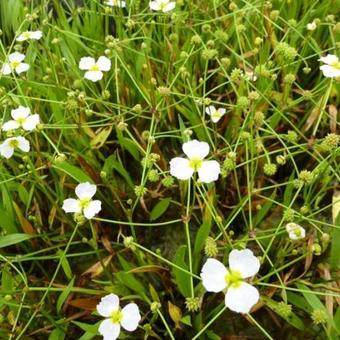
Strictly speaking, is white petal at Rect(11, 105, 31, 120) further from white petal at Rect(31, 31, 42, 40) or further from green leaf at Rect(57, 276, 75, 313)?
green leaf at Rect(57, 276, 75, 313)

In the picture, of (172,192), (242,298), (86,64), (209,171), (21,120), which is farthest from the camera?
(86,64)

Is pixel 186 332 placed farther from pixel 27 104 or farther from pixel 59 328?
pixel 27 104

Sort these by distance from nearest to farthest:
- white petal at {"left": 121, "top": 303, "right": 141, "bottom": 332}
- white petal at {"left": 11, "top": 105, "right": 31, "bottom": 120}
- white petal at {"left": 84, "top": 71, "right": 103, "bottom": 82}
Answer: white petal at {"left": 121, "top": 303, "right": 141, "bottom": 332} → white petal at {"left": 11, "top": 105, "right": 31, "bottom": 120} → white petal at {"left": 84, "top": 71, "right": 103, "bottom": 82}

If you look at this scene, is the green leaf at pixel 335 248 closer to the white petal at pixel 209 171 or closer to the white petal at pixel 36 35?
the white petal at pixel 209 171

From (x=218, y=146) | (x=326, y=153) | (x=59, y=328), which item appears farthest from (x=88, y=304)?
(x=326, y=153)

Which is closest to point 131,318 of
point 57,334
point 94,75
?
point 57,334

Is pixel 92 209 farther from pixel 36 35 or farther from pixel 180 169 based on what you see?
pixel 36 35

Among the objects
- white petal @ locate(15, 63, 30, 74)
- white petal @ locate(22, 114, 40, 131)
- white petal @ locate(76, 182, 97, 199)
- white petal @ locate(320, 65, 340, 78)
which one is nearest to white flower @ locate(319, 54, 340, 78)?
white petal @ locate(320, 65, 340, 78)
